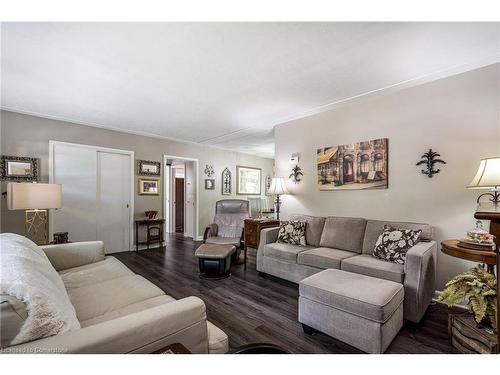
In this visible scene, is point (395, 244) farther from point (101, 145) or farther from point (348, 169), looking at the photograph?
point (101, 145)

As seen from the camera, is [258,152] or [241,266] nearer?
[241,266]

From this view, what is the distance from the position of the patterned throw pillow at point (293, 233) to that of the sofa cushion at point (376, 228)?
794 mm

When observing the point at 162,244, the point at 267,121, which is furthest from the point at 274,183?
the point at 162,244

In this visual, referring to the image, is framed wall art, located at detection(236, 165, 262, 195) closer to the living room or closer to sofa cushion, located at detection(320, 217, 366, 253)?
the living room

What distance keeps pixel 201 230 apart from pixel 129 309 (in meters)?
4.41

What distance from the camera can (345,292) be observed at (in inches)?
66.4

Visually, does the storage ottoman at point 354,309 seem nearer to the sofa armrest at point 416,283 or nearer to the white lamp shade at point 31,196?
the sofa armrest at point 416,283

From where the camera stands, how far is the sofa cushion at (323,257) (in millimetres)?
2445

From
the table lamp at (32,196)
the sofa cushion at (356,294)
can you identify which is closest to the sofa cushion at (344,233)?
the sofa cushion at (356,294)

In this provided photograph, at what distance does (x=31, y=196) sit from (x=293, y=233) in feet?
10.6

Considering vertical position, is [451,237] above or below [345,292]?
above

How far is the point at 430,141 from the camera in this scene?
2518mm

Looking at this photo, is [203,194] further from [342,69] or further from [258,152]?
[342,69]

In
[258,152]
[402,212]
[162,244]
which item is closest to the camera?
[402,212]
